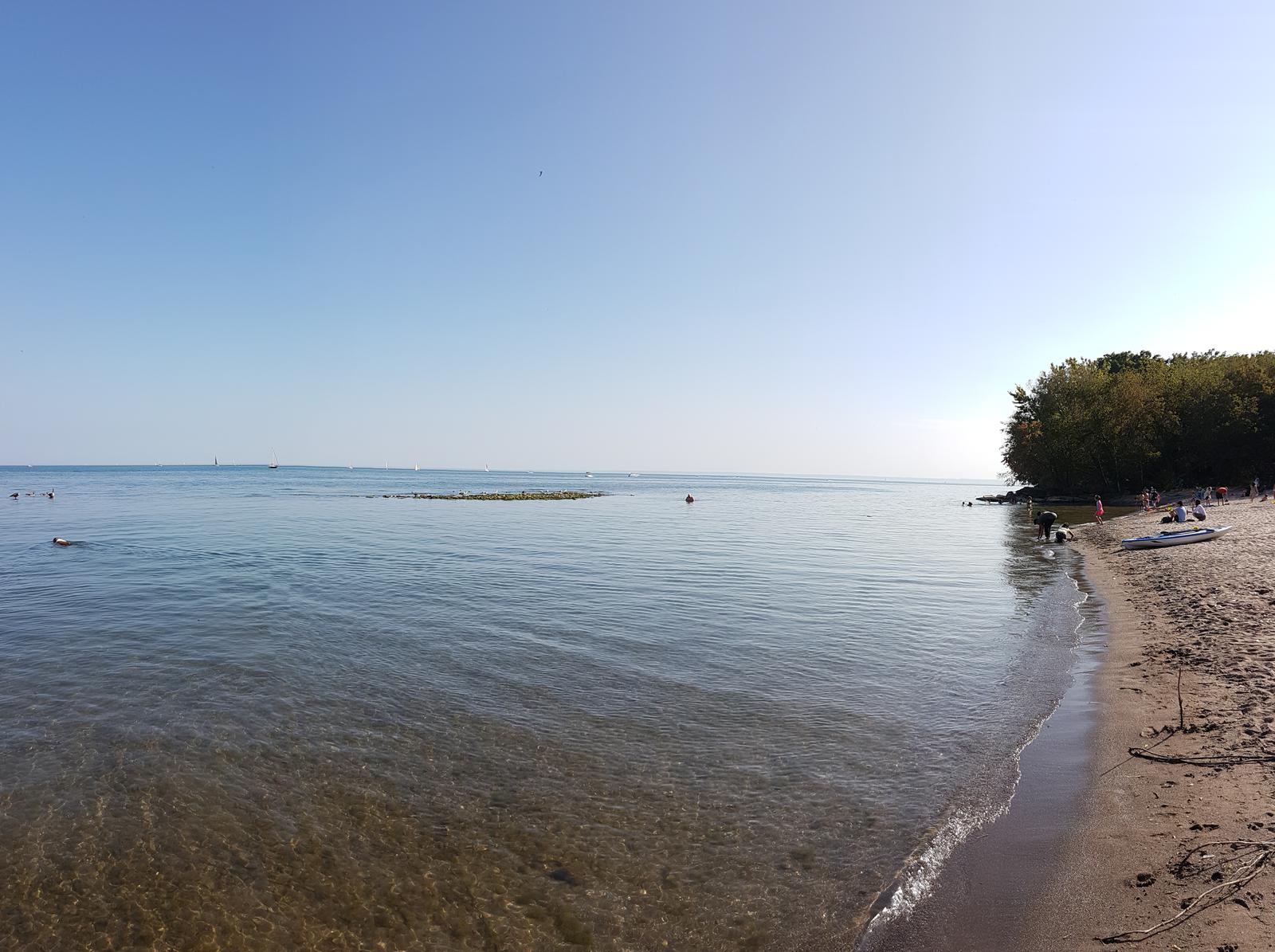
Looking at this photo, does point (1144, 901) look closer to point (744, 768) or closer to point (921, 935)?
point (921, 935)

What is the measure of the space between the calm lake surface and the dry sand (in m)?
1.17

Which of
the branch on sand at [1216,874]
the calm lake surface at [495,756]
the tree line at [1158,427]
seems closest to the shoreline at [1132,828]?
the branch on sand at [1216,874]

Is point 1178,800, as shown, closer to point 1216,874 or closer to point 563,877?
point 1216,874

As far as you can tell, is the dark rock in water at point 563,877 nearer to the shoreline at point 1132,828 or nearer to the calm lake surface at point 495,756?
the calm lake surface at point 495,756

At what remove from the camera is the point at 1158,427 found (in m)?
75.7

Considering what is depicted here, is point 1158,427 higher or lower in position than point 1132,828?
higher

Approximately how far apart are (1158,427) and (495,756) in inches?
3647

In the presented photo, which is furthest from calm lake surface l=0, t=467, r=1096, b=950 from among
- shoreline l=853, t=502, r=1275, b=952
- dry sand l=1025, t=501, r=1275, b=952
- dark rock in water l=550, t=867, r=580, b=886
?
dry sand l=1025, t=501, r=1275, b=952

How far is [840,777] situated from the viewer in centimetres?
889

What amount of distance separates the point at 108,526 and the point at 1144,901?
58423mm

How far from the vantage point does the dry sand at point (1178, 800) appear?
216 inches

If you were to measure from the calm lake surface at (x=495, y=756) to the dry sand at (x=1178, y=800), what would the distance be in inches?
46.0

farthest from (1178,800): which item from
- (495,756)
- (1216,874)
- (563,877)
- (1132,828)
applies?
(495,756)

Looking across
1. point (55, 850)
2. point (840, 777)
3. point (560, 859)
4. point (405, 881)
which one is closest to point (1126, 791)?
point (840, 777)
